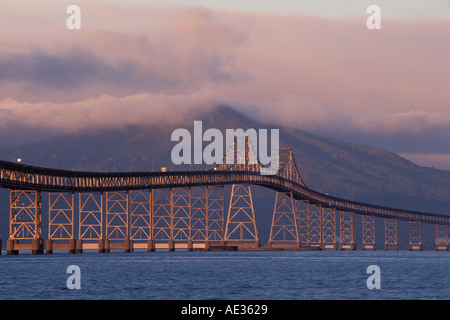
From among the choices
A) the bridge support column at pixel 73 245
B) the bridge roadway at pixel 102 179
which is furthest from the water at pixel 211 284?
the bridge support column at pixel 73 245

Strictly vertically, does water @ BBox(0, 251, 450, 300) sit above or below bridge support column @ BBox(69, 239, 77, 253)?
below

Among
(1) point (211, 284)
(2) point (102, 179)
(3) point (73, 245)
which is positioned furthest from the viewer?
(2) point (102, 179)

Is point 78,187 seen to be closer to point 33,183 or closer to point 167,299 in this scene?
point 33,183

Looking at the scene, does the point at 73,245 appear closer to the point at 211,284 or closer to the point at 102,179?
the point at 102,179

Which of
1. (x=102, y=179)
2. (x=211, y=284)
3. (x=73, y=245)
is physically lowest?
(x=211, y=284)

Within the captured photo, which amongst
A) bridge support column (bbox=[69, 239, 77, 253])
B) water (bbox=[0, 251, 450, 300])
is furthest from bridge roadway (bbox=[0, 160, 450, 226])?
water (bbox=[0, 251, 450, 300])

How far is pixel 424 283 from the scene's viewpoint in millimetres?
76438

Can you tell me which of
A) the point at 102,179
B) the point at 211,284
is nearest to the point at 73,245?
the point at 102,179

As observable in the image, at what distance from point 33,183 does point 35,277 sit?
169ft

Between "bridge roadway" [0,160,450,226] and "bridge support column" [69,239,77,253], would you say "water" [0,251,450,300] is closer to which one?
"bridge roadway" [0,160,450,226]

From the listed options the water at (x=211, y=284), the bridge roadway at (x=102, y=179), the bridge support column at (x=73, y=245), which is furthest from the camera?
the bridge support column at (x=73, y=245)

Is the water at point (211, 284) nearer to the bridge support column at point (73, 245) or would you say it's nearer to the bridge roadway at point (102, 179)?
the bridge roadway at point (102, 179)

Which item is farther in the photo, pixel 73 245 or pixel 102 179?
pixel 102 179
